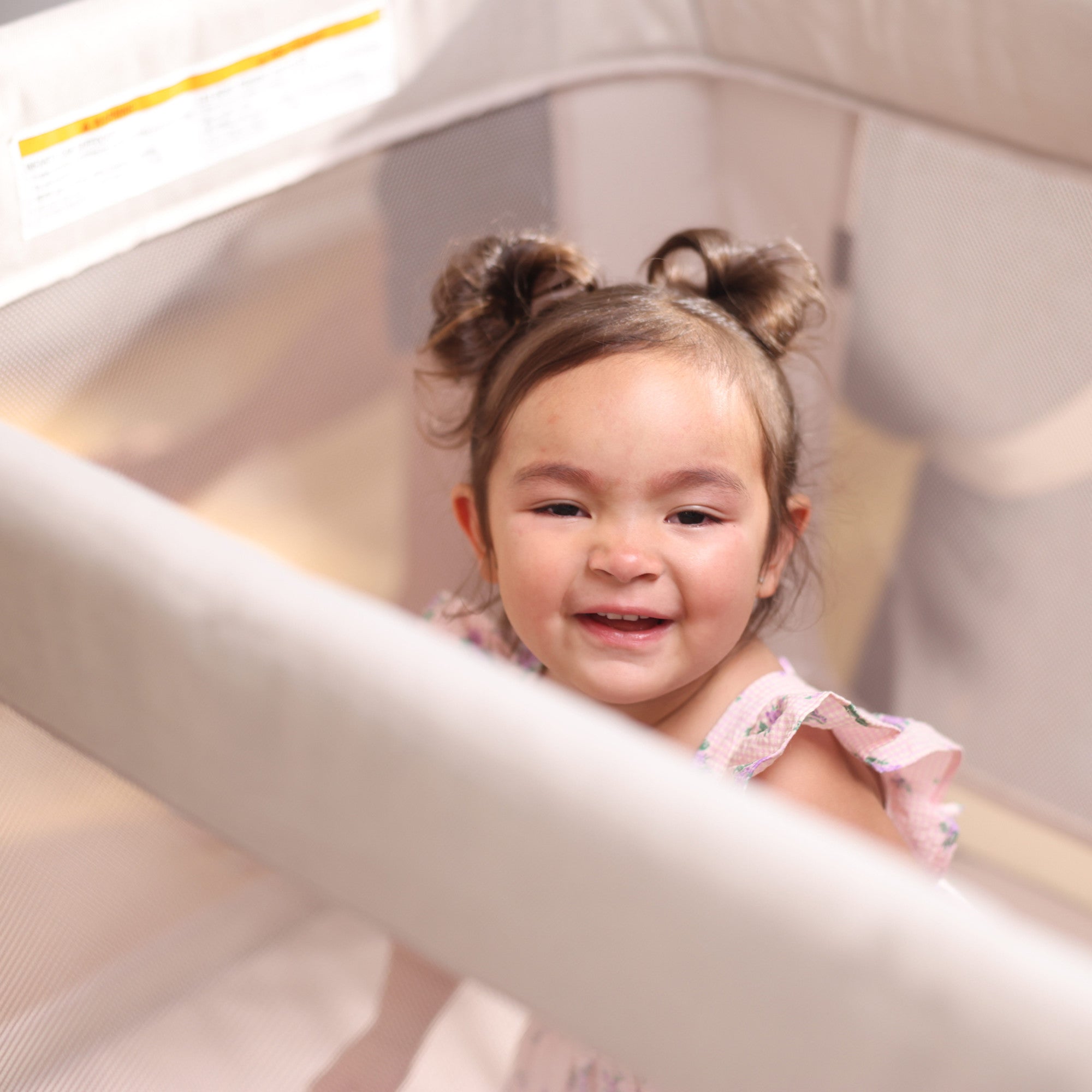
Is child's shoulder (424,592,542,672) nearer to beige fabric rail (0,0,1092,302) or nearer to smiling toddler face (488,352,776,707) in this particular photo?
smiling toddler face (488,352,776,707)

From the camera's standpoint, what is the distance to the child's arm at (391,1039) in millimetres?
529

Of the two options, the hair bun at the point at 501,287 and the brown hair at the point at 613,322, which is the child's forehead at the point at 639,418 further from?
the hair bun at the point at 501,287

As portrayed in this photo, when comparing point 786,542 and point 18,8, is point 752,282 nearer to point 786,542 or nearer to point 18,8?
point 786,542

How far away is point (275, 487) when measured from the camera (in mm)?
882

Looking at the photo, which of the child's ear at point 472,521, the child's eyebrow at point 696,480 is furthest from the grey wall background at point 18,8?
the child's eyebrow at point 696,480

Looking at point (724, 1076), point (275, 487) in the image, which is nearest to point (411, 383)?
point (275, 487)

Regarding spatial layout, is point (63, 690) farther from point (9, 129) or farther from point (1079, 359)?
point (1079, 359)

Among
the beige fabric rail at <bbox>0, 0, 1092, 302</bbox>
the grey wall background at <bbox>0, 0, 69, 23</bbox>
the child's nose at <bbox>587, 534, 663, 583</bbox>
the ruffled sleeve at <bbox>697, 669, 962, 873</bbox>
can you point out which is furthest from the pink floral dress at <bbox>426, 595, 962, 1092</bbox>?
the grey wall background at <bbox>0, 0, 69, 23</bbox>

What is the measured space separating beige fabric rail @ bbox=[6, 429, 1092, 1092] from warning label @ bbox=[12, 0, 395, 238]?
318 mm

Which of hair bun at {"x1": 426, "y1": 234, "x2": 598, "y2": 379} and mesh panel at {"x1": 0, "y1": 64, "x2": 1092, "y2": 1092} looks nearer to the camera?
mesh panel at {"x1": 0, "y1": 64, "x2": 1092, "y2": 1092}

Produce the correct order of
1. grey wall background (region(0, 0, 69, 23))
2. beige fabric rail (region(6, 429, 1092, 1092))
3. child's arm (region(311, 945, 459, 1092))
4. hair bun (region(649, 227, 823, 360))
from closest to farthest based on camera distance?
beige fabric rail (region(6, 429, 1092, 1092)) < child's arm (region(311, 945, 459, 1092)) < hair bun (region(649, 227, 823, 360)) < grey wall background (region(0, 0, 69, 23))

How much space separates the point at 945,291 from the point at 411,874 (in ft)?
2.31

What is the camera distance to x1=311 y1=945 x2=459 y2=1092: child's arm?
1.73 ft

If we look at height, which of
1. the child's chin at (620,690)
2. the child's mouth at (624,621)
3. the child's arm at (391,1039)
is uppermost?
the child's mouth at (624,621)
